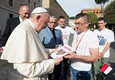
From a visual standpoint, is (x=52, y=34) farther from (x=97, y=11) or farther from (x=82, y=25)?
(x=97, y=11)

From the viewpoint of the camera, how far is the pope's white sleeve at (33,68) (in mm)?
3711

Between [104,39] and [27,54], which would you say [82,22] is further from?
[104,39]

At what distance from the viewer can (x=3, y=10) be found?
37500mm

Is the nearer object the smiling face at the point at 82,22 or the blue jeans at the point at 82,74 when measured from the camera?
the smiling face at the point at 82,22

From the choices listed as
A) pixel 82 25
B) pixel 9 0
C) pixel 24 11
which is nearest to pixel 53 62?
pixel 82 25

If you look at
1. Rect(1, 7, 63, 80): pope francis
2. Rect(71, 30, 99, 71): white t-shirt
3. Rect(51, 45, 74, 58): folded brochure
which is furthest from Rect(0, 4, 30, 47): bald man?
Rect(1, 7, 63, 80): pope francis

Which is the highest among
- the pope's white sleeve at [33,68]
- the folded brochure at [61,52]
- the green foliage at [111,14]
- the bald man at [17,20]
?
the bald man at [17,20]

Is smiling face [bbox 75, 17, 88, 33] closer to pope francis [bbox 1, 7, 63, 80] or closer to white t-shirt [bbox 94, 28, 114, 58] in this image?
pope francis [bbox 1, 7, 63, 80]

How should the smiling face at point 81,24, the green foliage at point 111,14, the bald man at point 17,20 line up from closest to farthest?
the smiling face at point 81,24 → the bald man at point 17,20 → the green foliage at point 111,14

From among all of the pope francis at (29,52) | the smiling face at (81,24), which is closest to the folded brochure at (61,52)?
the pope francis at (29,52)

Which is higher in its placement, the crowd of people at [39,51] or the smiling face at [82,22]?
the smiling face at [82,22]

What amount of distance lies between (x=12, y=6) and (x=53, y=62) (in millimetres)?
38788

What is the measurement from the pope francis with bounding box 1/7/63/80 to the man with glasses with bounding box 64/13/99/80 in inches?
38.2

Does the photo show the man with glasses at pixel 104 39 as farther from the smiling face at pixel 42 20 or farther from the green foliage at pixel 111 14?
the green foliage at pixel 111 14
